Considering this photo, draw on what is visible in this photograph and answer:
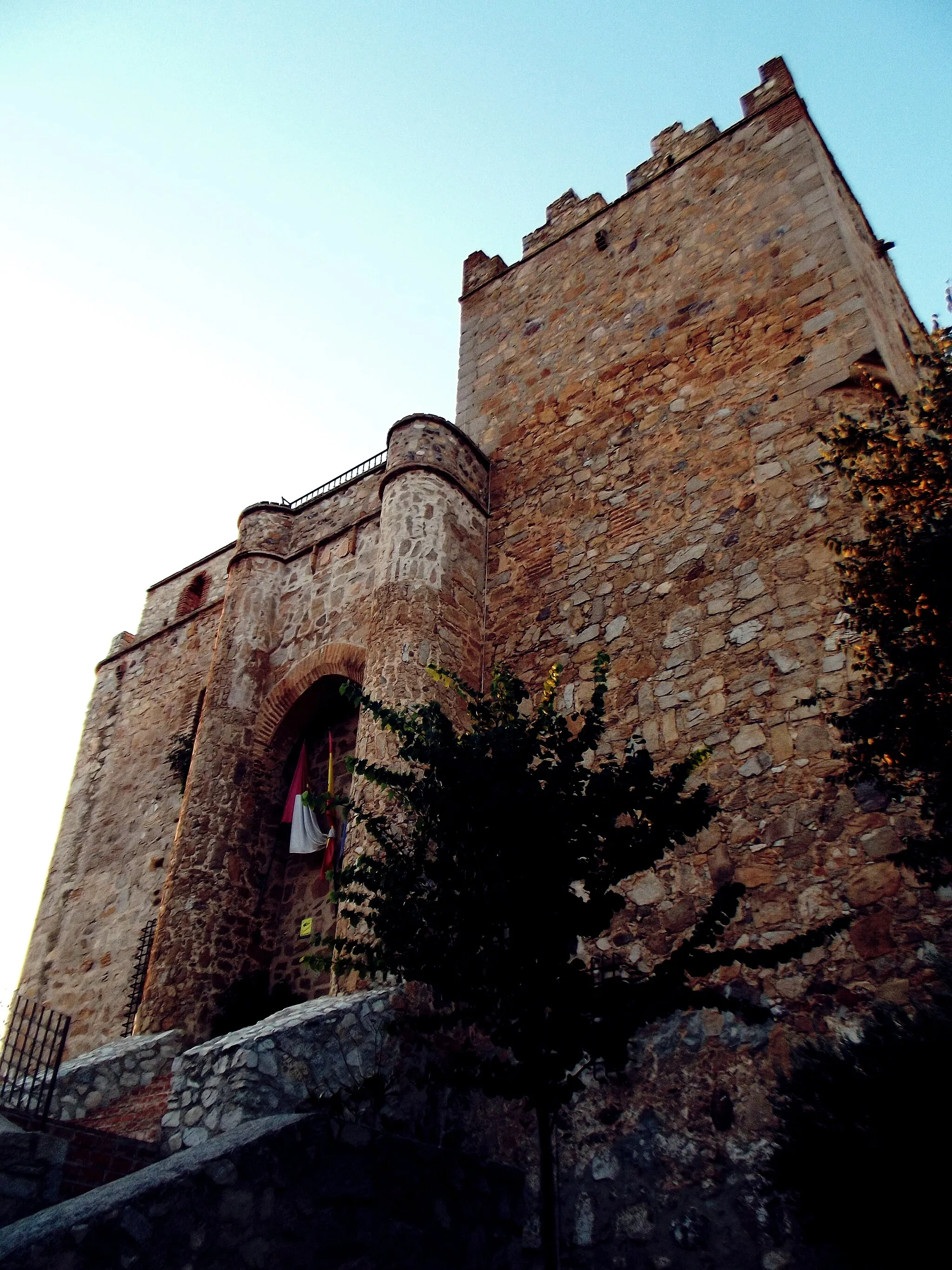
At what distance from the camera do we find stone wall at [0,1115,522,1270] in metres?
4.01

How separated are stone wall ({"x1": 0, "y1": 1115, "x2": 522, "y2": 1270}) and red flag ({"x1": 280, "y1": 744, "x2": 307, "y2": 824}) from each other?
14.5ft

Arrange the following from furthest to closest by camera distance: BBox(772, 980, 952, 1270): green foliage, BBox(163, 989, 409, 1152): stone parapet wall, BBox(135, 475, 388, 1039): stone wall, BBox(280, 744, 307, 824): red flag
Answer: BBox(280, 744, 307, 824): red flag
BBox(135, 475, 388, 1039): stone wall
BBox(163, 989, 409, 1152): stone parapet wall
BBox(772, 980, 952, 1270): green foliage

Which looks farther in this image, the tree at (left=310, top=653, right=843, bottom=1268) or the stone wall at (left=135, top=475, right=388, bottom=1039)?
the stone wall at (left=135, top=475, right=388, bottom=1039)

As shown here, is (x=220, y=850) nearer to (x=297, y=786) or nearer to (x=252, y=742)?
(x=297, y=786)

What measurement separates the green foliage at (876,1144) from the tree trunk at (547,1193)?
1091 millimetres

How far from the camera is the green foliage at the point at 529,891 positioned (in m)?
4.63

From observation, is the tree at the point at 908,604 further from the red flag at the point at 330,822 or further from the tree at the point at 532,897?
the red flag at the point at 330,822

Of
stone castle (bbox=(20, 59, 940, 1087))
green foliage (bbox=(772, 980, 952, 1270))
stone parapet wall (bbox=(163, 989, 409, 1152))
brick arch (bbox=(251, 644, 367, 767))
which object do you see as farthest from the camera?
brick arch (bbox=(251, 644, 367, 767))

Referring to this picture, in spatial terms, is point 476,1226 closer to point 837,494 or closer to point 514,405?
point 837,494

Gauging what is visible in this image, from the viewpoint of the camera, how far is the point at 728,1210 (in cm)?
504

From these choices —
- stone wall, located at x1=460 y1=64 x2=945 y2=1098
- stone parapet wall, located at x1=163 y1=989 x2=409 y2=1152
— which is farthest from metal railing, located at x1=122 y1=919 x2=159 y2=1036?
stone wall, located at x1=460 y1=64 x2=945 y2=1098

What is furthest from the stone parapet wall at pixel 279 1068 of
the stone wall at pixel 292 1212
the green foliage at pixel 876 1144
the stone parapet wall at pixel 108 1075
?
the green foliage at pixel 876 1144

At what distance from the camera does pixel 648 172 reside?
11602 millimetres

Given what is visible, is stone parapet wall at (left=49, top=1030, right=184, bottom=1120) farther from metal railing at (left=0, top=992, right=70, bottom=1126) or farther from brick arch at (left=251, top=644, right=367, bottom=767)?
brick arch at (left=251, top=644, right=367, bottom=767)
